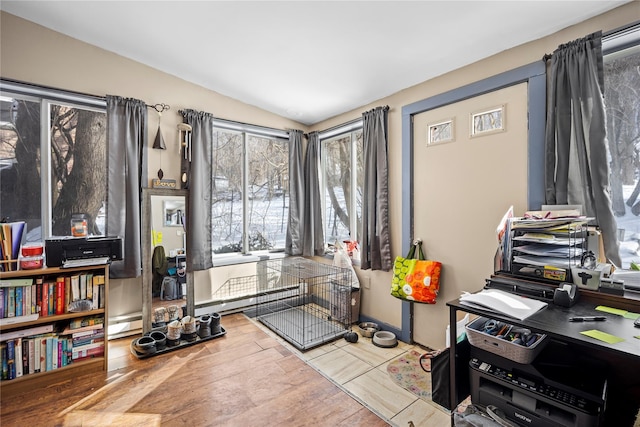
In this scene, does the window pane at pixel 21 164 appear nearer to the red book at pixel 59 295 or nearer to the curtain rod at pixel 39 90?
the curtain rod at pixel 39 90

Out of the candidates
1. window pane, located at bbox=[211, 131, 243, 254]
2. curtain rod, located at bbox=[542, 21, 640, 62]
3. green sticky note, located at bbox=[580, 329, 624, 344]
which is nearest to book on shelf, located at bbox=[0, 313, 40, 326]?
window pane, located at bbox=[211, 131, 243, 254]

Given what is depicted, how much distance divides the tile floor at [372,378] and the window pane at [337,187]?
131 cm

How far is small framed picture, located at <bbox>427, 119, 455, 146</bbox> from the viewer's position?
2387 millimetres

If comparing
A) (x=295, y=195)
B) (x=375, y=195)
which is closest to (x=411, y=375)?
(x=375, y=195)

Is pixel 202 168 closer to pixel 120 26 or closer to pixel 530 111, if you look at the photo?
pixel 120 26

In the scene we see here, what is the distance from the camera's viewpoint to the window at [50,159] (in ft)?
7.79

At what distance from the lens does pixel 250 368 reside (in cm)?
231

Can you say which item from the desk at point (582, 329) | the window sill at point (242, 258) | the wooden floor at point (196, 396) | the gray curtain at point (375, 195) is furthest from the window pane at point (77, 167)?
the desk at point (582, 329)

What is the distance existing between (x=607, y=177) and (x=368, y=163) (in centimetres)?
179

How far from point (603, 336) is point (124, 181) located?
341 centimetres

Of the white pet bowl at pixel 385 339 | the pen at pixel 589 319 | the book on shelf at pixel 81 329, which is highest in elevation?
the pen at pixel 589 319

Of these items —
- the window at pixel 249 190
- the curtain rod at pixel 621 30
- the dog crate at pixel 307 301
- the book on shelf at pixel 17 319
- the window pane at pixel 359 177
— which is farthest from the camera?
the window at pixel 249 190

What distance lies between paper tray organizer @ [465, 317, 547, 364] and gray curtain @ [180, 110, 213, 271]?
260cm

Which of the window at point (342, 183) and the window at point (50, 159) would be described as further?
the window at point (342, 183)
